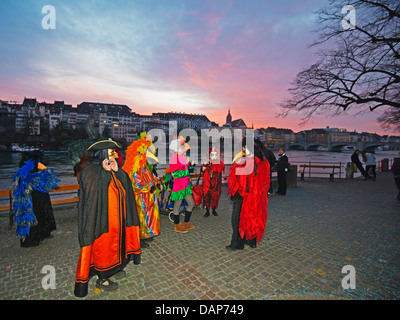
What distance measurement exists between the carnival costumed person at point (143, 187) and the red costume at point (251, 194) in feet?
5.23

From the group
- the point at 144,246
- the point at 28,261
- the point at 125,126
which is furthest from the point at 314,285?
the point at 125,126

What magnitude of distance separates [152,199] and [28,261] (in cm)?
224

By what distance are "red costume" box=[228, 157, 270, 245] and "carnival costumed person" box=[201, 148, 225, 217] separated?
2043mm

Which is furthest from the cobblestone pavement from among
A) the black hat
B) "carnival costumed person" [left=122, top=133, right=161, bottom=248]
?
the black hat

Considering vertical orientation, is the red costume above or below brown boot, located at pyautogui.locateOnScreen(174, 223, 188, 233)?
above

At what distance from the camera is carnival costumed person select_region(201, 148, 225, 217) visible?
6.12 metres

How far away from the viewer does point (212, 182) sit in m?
6.18

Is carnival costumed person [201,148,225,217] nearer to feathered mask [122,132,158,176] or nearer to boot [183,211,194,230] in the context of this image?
boot [183,211,194,230]

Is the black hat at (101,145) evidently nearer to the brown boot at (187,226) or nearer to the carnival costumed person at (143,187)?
the carnival costumed person at (143,187)

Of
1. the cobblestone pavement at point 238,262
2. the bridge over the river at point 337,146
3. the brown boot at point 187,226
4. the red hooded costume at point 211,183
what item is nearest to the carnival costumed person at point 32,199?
the cobblestone pavement at point 238,262

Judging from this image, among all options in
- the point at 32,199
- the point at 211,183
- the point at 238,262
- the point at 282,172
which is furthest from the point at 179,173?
the point at 282,172

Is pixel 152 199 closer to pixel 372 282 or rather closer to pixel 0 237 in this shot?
pixel 0 237

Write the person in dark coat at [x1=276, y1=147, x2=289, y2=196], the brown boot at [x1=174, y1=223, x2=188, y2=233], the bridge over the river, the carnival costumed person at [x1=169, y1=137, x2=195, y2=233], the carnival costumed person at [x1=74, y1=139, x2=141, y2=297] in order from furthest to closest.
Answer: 1. the bridge over the river
2. the person in dark coat at [x1=276, y1=147, x2=289, y2=196]
3. the brown boot at [x1=174, y1=223, x2=188, y2=233]
4. the carnival costumed person at [x1=169, y1=137, x2=195, y2=233]
5. the carnival costumed person at [x1=74, y1=139, x2=141, y2=297]

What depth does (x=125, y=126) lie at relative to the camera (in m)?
122
